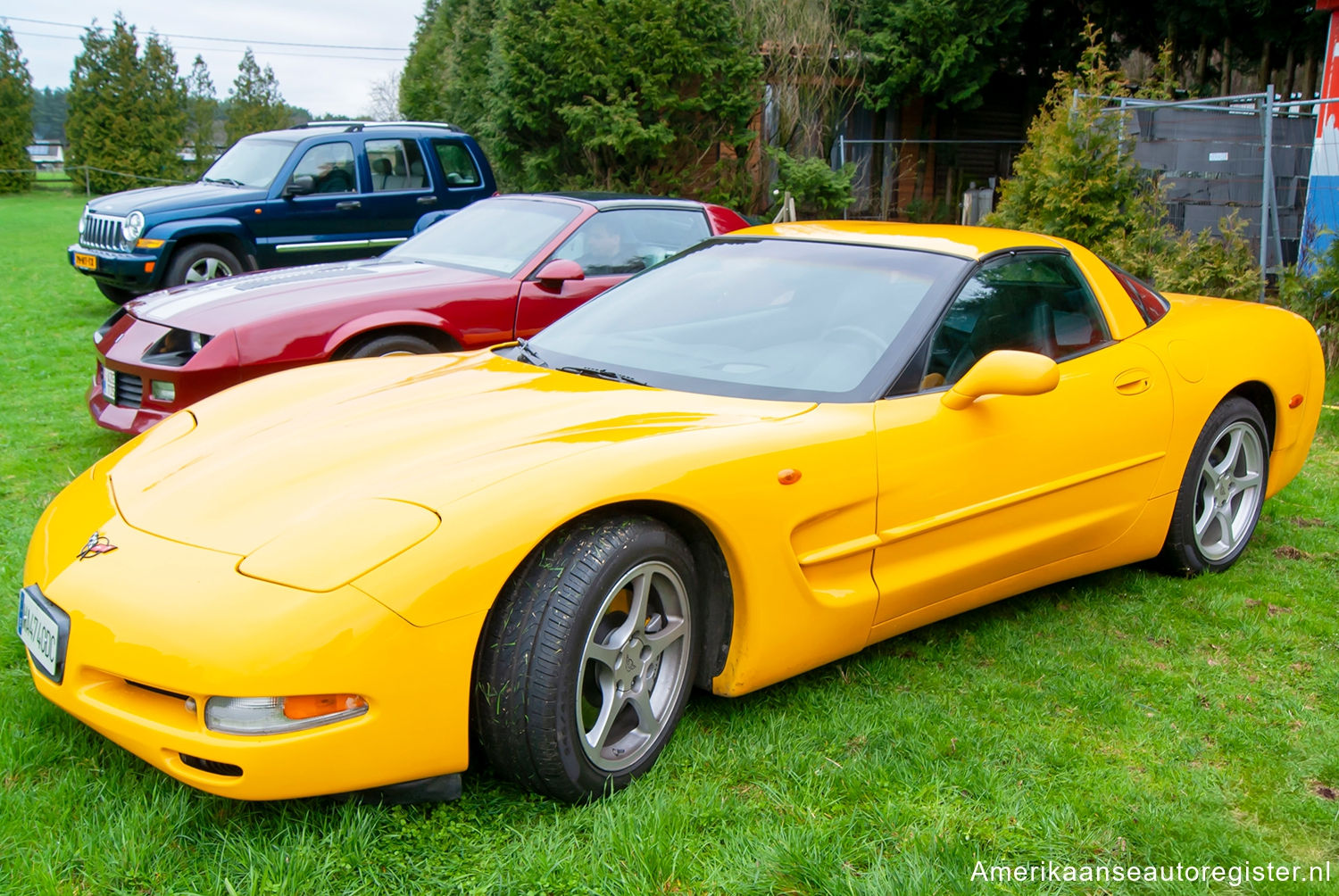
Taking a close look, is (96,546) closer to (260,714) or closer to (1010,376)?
(260,714)

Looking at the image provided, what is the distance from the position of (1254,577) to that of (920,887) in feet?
8.58

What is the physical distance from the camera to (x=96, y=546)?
8.05ft

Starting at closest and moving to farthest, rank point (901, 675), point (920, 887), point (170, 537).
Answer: point (920, 887)
point (170, 537)
point (901, 675)

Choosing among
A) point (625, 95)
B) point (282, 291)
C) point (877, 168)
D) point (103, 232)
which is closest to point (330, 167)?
point (103, 232)

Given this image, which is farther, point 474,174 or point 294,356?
point 474,174

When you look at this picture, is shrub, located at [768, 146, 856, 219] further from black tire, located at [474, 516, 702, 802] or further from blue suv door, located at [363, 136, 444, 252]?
black tire, located at [474, 516, 702, 802]

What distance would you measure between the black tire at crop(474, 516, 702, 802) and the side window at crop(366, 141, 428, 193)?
8.25 metres

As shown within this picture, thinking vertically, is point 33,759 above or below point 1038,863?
above

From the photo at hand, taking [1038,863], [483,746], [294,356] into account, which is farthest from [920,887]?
[294,356]

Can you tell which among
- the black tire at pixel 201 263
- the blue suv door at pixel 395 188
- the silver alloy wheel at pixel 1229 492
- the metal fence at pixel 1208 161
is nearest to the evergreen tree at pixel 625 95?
the blue suv door at pixel 395 188

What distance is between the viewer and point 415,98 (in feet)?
90.3

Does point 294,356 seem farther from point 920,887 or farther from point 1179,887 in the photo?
point 1179,887

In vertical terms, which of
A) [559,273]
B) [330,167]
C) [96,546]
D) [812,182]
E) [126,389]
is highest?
[812,182]

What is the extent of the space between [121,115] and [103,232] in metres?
27.2
